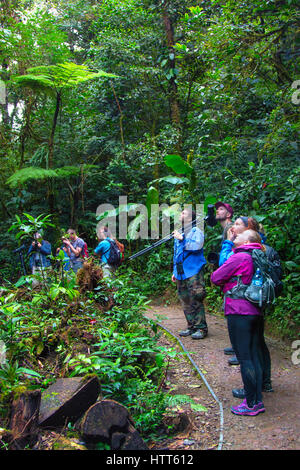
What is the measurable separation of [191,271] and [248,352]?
7.86 feet

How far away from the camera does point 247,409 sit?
3.68 meters

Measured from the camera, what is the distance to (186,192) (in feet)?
29.7

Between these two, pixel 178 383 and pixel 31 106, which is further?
pixel 31 106

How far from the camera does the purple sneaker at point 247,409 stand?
3648 mm

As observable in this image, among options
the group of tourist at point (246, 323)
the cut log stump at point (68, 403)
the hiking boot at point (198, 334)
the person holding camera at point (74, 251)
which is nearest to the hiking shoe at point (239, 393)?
the group of tourist at point (246, 323)

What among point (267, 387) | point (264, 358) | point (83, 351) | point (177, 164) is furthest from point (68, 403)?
Answer: point (177, 164)

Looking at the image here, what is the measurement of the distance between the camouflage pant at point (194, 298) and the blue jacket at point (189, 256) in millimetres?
95

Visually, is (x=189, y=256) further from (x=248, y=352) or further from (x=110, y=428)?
(x=110, y=428)

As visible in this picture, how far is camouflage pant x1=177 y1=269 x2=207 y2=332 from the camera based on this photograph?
593cm

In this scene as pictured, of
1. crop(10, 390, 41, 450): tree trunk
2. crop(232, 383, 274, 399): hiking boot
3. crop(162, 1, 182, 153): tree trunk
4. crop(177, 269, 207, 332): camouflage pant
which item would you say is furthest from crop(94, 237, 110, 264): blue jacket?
crop(162, 1, 182, 153): tree trunk

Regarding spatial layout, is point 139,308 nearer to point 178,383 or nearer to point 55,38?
point 178,383

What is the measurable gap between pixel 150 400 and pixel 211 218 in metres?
3.49
